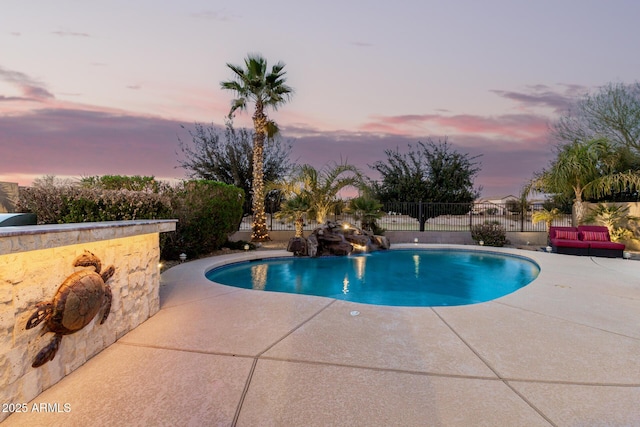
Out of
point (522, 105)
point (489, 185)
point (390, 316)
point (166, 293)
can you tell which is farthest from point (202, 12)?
point (489, 185)

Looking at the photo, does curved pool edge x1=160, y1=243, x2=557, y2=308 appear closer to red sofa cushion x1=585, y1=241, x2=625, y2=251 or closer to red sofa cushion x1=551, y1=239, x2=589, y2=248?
red sofa cushion x1=551, y1=239, x2=589, y2=248

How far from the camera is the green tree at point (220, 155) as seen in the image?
60.8 ft

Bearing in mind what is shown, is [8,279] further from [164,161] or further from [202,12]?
[164,161]

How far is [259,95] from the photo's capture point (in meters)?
12.5

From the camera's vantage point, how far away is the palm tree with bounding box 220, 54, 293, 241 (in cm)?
1221

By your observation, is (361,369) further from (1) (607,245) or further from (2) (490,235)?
Result: (2) (490,235)

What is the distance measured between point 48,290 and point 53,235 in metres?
0.47

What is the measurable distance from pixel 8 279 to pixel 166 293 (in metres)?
3.44

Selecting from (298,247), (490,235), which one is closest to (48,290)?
(298,247)

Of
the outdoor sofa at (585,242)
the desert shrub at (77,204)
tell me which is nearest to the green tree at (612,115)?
the outdoor sofa at (585,242)

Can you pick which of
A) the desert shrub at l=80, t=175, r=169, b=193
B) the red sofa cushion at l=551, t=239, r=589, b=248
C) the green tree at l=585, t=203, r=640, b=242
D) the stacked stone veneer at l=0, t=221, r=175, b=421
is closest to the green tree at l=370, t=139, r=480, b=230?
the green tree at l=585, t=203, r=640, b=242

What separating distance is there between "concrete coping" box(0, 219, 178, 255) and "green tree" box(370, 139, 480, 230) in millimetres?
21385

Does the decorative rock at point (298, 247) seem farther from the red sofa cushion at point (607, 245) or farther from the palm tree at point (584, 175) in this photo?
the palm tree at point (584, 175)

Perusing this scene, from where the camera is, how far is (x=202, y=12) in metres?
9.46
